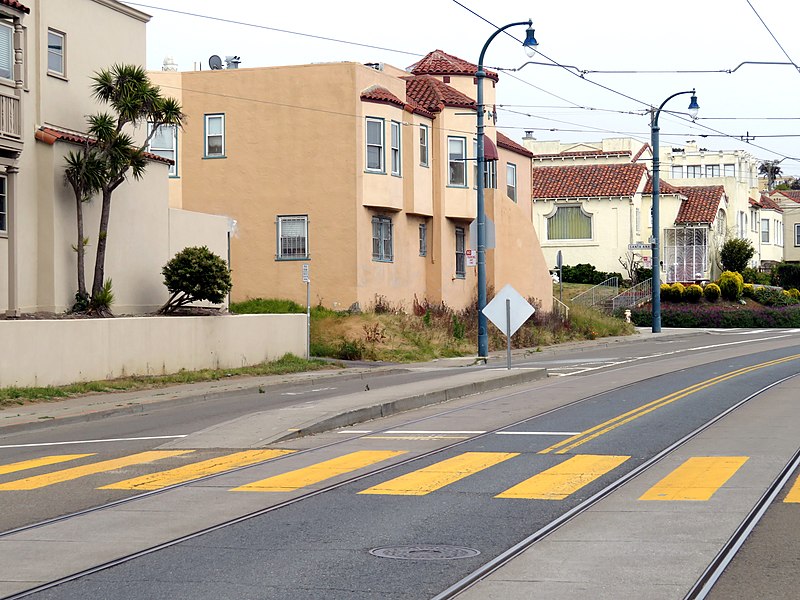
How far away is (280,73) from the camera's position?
38.2 metres

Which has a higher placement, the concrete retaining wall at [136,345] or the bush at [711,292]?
the bush at [711,292]

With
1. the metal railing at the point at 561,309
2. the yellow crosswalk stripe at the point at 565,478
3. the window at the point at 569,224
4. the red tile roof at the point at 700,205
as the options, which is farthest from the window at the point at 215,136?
the red tile roof at the point at 700,205

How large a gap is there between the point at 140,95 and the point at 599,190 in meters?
43.5

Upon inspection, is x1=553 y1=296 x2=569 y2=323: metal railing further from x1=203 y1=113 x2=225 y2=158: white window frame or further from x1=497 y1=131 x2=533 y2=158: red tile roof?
x1=203 y1=113 x2=225 y2=158: white window frame

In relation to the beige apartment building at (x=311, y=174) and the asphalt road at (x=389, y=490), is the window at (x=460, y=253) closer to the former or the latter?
the beige apartment building at (x=311, y=174)

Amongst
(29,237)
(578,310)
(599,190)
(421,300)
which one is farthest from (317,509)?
(599,190)

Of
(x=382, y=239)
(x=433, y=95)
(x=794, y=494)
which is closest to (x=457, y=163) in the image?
(x=433, y=95)

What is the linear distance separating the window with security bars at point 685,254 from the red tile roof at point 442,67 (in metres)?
30.6

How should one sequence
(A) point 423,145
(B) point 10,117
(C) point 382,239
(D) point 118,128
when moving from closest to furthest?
(B) point 10,117
(D) point 118,128
(C) point 382,239
(A) point 423,145

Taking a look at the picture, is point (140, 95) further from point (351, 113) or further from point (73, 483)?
point (73, 483)

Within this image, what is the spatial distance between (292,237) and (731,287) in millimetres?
30555

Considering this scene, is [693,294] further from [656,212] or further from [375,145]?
[375,145]

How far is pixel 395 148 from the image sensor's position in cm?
3969

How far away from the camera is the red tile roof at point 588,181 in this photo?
66.5 meters
